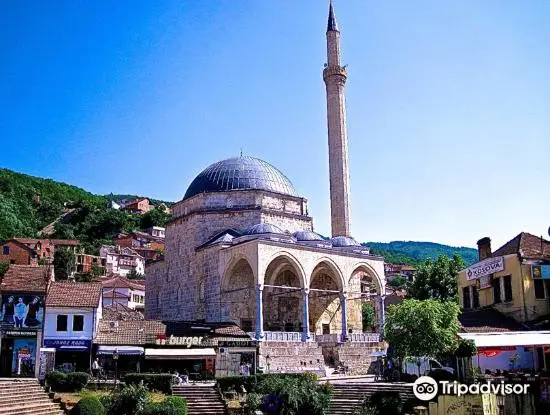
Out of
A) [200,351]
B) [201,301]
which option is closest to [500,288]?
[200,351]

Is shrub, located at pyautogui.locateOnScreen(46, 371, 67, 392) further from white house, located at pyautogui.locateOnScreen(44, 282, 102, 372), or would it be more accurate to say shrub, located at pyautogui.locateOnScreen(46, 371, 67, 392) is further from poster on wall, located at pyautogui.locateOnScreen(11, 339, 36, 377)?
white house, located at pyautogui.locateOnScreen(44, 282, 102, 372)

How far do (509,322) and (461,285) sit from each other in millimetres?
5088

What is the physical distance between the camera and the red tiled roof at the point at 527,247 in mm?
23938

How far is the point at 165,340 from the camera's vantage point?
23750 mm

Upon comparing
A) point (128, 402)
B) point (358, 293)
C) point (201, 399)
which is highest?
point (358, 293)

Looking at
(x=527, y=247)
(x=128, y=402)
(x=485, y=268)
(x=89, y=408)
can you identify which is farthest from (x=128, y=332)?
(x=527, y=247)

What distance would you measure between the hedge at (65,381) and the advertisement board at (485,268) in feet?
54.5

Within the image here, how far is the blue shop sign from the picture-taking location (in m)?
22.5

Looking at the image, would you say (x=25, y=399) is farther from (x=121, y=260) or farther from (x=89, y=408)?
(x=121, y=260)

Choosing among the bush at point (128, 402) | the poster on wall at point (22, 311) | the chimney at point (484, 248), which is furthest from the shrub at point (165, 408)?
the chimney at point (484, 248)

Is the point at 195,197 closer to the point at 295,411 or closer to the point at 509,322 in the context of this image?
the point at 509,322

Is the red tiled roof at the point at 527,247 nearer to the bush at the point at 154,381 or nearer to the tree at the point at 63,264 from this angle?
the bush at the point at 154,381

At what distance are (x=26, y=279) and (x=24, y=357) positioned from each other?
2980 mm

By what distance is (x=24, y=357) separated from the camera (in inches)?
803
